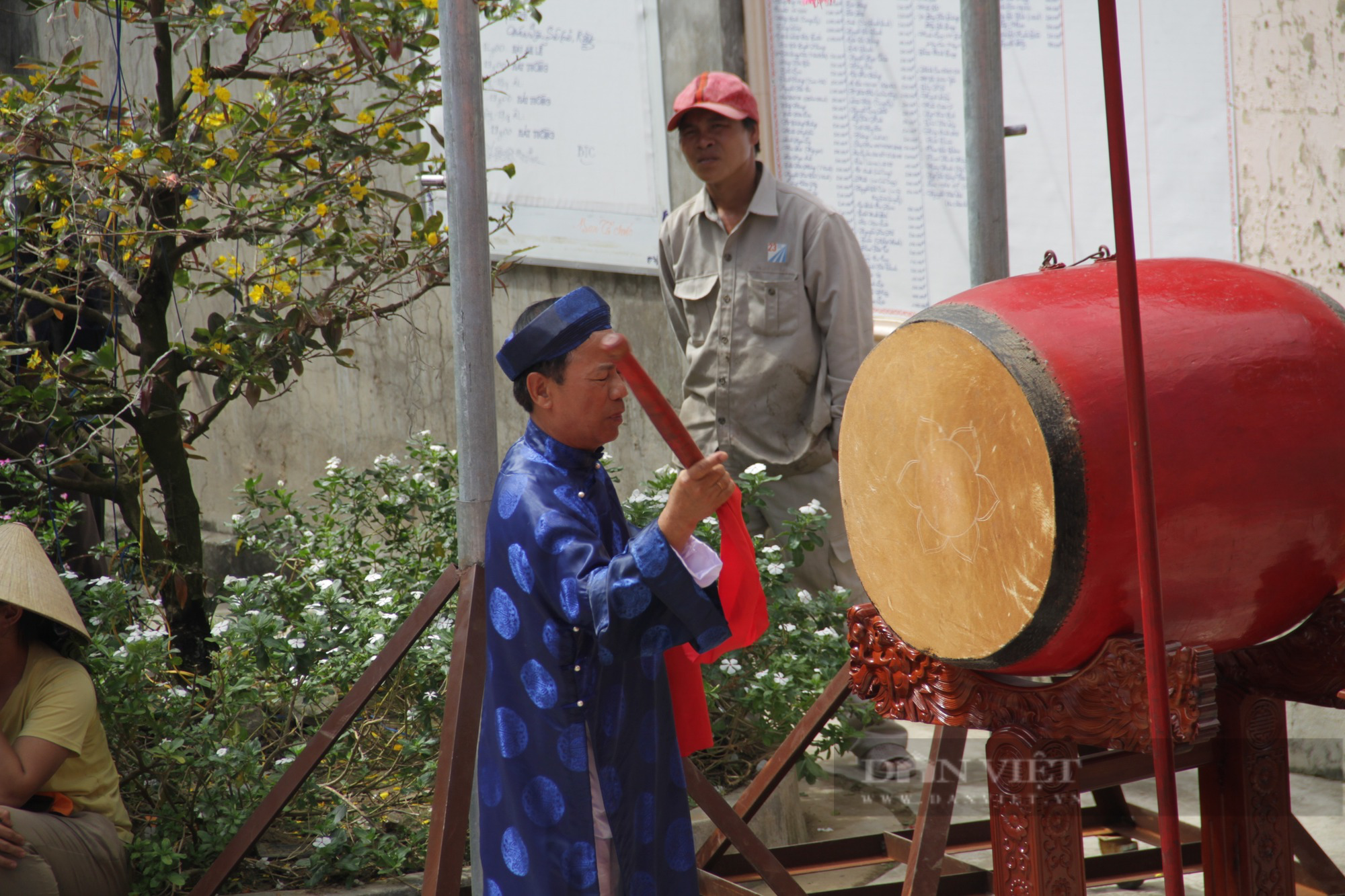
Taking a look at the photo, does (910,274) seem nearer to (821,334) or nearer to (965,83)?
(821,334)

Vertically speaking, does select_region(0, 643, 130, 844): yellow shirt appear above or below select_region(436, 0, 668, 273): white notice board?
below

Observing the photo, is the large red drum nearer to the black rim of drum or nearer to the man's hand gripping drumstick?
the black rim of drum

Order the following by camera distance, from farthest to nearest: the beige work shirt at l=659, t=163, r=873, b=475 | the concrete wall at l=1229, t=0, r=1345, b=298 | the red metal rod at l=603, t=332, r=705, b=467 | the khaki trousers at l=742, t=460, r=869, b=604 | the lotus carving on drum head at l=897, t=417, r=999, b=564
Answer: the khaki trousers at l=742, t=460, r=869, b=604 → the beige work shirt at l=659, t=163, r=873, b=475 → the concrete wall at l=1229, t=0, r=1345, b=298 → the lotus carving on drum head at l=897, t=417, r=999, b=564 → the red metal rod at l=603, t=332, r=705, b=467

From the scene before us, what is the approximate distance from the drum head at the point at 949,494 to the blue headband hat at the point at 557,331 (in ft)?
1.84

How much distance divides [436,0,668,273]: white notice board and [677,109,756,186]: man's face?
80.8 inches

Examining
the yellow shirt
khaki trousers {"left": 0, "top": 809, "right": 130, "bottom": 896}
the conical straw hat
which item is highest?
the conical straw hat

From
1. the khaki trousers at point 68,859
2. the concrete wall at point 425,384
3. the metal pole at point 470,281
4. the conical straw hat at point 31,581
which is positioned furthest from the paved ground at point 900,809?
the concrete wall at point 425,384

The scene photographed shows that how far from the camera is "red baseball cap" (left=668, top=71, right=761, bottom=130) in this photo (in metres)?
3.88

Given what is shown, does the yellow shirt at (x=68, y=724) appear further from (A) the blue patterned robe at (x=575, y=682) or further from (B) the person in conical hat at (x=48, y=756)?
(A) the blue patterned robe at (x=575, y=682)

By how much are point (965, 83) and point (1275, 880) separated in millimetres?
1865

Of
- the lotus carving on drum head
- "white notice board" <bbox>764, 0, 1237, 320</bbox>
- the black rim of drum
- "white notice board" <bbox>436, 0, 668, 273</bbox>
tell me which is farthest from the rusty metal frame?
"white notice board" <bbox>436, 0, 668, 273</bbox>

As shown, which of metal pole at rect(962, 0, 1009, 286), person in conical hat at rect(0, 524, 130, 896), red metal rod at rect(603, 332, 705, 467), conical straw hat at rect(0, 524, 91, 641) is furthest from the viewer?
metal pole at rect(962, 0, 1009, 286)

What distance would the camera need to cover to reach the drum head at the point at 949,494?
2.10m

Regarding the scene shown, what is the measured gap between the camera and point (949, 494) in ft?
7.32
